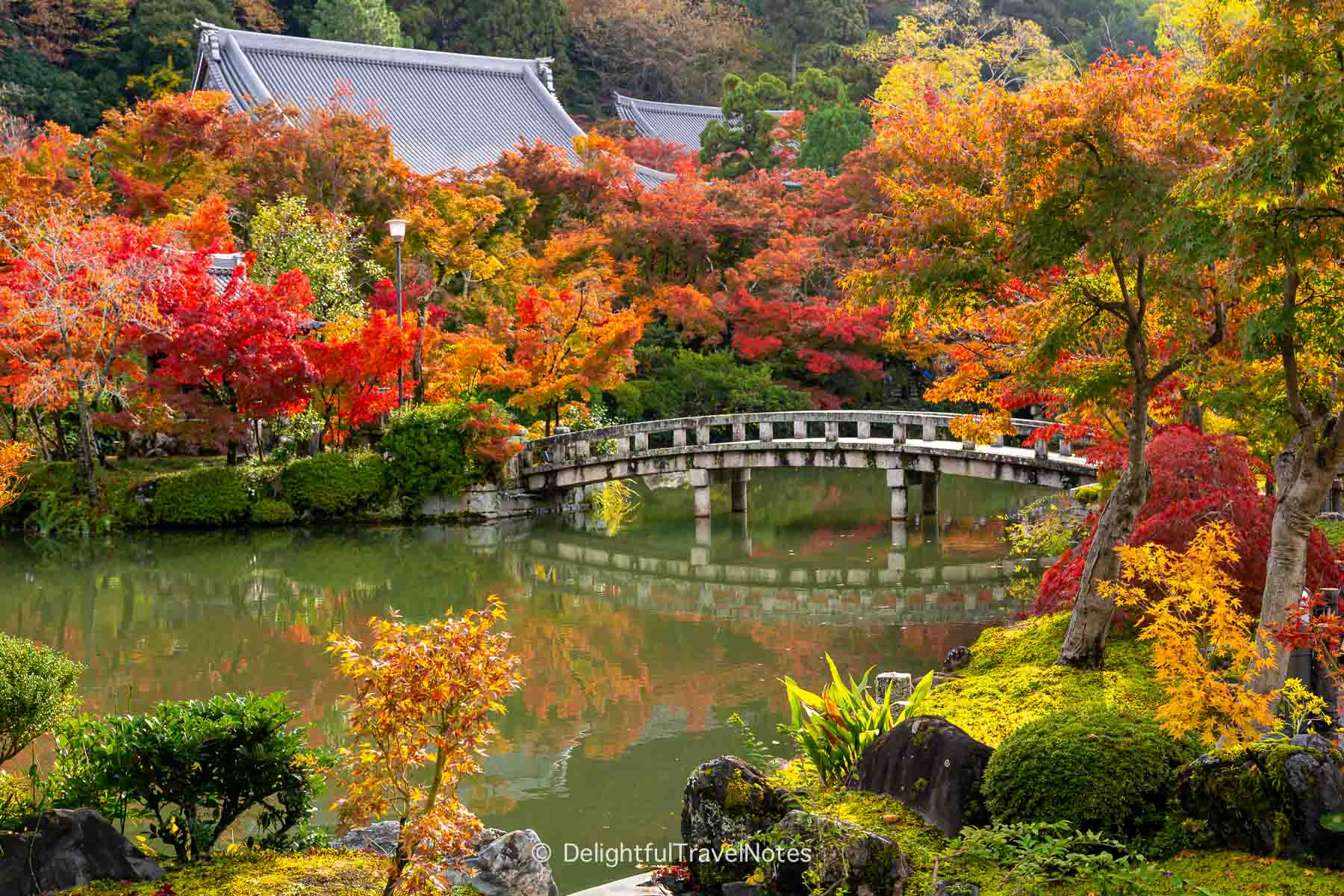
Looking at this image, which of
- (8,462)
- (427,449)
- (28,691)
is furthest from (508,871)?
(427,449)

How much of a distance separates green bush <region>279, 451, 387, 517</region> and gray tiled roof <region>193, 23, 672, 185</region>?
11943mm

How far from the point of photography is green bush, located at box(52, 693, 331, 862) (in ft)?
19.2

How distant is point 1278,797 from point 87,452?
1786cm

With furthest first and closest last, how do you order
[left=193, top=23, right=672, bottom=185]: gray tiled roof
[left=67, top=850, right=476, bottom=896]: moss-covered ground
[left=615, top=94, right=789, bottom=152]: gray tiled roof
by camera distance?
[left=615, top=94, right=789, bottom=152]: gray tiled roof
[left=193, top=23, right=672, bottom=185]: gray tiled roof
[left=67, top=850, right=476, bottom=896]: moss-covered ground

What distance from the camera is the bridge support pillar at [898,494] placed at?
64.5 feet

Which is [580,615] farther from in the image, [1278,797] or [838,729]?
[1278,797]

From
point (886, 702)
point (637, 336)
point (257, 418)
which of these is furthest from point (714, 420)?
point (886, 702)

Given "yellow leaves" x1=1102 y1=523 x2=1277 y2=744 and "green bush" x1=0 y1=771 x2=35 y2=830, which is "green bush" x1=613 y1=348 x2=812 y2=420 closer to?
"yellow leaves" x1=1102 y1=523 x2=1277 y2=744

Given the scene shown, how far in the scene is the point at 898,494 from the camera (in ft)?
64.8

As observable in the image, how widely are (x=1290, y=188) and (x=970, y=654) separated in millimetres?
4835

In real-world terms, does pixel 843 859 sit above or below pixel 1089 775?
below

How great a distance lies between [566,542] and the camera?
1972 cm

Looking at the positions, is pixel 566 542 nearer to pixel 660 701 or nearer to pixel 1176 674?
pixel 660 701

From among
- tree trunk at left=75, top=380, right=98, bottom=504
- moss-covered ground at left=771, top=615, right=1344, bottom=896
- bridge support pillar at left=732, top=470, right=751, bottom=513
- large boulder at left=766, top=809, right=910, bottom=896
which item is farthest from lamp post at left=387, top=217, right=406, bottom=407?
large boulder at left=766, top=809, right=910, bottom=896
